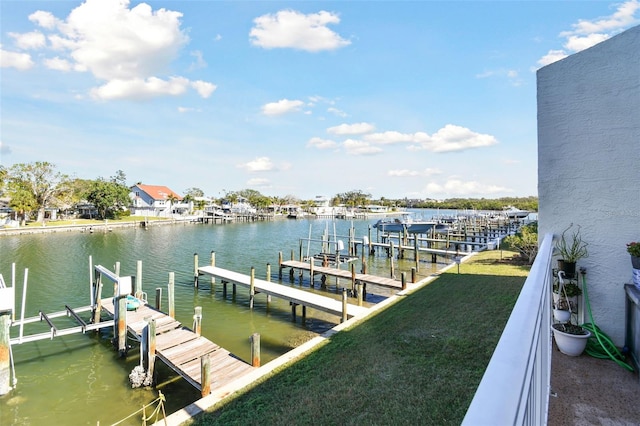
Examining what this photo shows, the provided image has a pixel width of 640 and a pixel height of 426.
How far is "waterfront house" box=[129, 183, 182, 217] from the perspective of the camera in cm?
6481

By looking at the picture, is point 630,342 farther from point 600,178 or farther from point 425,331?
point 425,331

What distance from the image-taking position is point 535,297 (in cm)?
159

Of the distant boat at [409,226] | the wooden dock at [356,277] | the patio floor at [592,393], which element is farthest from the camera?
the distant boat at [409,226]

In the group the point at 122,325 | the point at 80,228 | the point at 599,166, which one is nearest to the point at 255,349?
the point at 122,325

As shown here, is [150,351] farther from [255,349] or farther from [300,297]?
[300,297]

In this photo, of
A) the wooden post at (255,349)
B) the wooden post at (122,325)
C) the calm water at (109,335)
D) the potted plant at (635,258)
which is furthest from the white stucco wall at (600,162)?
the wooden post at (122,325)

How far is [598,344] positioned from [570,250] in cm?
121

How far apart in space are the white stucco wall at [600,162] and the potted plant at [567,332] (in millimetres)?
409

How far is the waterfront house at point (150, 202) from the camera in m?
64.8

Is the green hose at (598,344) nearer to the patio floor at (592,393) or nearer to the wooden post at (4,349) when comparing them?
the patio floor at (592,393)

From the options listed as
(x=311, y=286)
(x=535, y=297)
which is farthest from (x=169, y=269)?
(x=535, y=297)

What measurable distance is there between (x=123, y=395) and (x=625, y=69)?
35.1ft

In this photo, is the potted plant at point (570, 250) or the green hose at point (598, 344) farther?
the potted plant at point (570, 250)

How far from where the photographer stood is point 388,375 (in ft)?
18.4
